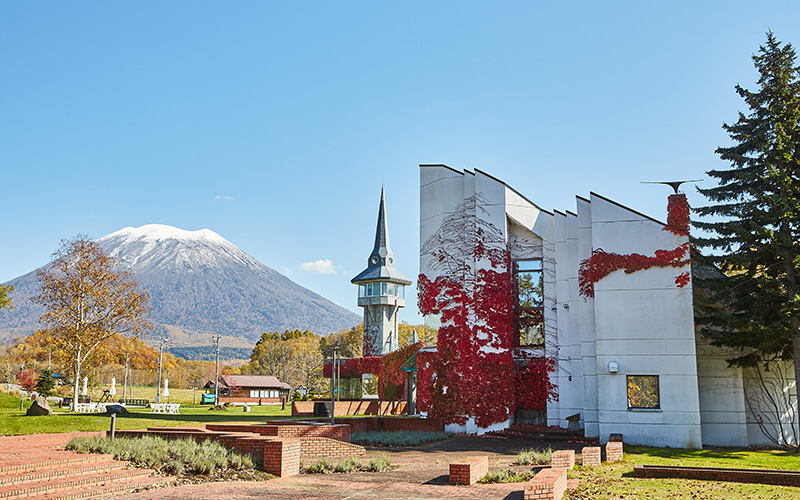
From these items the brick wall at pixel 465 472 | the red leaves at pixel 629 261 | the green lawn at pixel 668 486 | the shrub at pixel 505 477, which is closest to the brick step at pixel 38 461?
the brick wall at pixel 465 472

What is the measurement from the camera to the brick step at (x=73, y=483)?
890 cm

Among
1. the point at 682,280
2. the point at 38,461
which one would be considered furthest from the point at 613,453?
the point at 38,461

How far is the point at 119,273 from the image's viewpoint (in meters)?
34.2

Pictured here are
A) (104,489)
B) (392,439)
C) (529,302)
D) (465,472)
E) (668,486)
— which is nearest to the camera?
(104,489)

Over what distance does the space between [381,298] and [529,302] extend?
35.1 m

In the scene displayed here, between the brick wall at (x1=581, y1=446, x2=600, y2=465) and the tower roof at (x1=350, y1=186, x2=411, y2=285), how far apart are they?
4666 centimetres

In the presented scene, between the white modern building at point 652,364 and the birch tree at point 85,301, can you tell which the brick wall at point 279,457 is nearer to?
the white modern building at point 652,364

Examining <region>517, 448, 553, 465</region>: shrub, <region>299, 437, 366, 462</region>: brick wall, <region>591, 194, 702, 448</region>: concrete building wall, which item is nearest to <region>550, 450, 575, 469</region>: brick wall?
<region>517, 448, 553, 465</region>: shrub

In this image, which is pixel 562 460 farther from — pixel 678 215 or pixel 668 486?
pixel 678 215

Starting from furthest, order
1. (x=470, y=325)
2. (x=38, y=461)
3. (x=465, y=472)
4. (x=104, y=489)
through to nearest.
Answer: (x=470, y=325) → (x=465, y=472) → (x=38, y=461) → (x=104, y=489)

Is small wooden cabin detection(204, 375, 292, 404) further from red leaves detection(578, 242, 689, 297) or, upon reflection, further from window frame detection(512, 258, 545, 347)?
red leaves detection(578, 242, 689, 297)

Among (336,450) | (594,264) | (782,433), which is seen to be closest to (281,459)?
(336,450)

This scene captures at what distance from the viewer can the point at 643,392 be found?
801 inches

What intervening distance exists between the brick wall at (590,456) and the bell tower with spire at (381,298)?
45.4 metres
